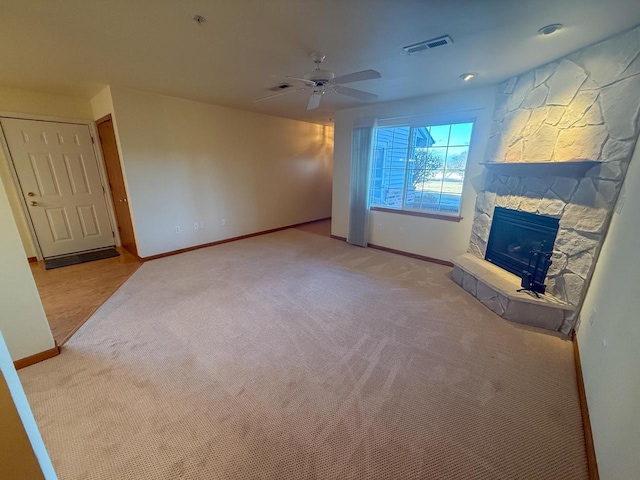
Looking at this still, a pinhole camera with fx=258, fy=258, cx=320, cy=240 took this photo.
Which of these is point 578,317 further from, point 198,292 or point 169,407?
point 198,292

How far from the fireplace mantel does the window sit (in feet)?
2.26

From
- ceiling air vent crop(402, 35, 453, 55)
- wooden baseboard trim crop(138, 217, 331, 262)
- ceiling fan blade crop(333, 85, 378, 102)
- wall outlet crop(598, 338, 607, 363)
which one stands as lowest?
wooden baseboard trim crop(138, 217, 331, 262)

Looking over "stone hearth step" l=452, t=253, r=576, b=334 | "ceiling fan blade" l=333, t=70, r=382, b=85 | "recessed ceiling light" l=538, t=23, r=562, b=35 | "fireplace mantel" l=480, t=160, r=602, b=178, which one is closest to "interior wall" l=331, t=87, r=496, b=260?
"fireplace mantel" l=480, t=160, r=602, b=178

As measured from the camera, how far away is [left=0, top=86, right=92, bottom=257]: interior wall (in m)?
3.42

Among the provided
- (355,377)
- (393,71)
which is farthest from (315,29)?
(355,377)

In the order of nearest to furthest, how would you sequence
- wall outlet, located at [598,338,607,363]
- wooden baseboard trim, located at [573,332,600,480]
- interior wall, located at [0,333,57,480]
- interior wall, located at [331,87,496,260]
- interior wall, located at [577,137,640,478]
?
interior wall, located at [0,333,57,480], interior wall, located at [577,137,640,478], wooden baseboard trim, located at [573,332,600,480], wall outlet, located at [598,338,607,363], interior wall, located at [331,87,496,260]

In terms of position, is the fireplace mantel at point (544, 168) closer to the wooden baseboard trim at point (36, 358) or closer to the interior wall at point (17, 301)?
the interior wall at point (17, 301)

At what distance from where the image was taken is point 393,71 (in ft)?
9.03

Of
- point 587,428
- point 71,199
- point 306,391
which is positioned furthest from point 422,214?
point 71,199

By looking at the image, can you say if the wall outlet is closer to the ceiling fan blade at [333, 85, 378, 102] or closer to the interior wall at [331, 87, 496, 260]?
the interior wall at [331, 87, 496, 260]

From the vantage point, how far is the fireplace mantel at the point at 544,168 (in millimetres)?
2213

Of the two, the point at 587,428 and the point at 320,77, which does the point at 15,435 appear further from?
the point at 320,77

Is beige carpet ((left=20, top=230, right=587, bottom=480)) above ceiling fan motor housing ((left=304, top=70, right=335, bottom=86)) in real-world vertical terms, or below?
below

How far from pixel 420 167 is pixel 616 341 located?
3.15 meters
